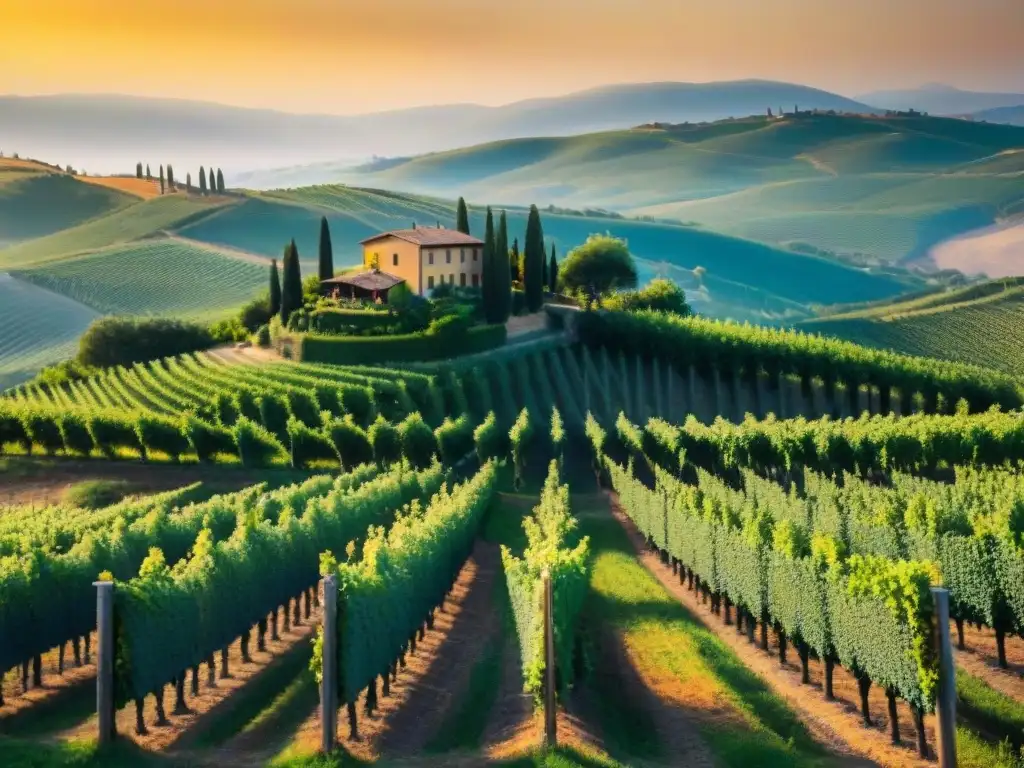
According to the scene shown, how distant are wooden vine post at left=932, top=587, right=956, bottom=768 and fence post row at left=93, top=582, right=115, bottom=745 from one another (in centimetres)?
1242

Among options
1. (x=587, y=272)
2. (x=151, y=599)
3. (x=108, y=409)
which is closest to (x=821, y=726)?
(x=151, y=599)

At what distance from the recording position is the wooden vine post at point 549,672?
17828mm

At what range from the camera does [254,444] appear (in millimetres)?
58625

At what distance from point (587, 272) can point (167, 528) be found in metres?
68.4

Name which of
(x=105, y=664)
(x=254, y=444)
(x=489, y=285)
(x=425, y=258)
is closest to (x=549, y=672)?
(x=105, y=664)

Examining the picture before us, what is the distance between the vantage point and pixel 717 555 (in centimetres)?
3025

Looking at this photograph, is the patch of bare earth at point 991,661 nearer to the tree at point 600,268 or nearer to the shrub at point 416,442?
the shrub at point 416,442

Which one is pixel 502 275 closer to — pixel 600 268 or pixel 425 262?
pixel 425 262

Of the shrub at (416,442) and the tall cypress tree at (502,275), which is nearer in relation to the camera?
the shrub at (416,442)

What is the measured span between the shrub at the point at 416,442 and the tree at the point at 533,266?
106ft

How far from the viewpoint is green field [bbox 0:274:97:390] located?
127688 mm

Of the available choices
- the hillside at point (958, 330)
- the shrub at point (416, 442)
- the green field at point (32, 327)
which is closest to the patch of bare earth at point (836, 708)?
the shrub at point (416, 442)

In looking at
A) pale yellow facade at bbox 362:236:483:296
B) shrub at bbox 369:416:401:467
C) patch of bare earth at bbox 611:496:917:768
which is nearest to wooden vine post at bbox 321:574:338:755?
patch of bare earth at bbox 611:496:917:768

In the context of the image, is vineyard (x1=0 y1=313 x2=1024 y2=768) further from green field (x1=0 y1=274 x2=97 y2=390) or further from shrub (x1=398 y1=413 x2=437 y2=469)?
green field (x1=0 y1=274 x2=97 y2=390)
